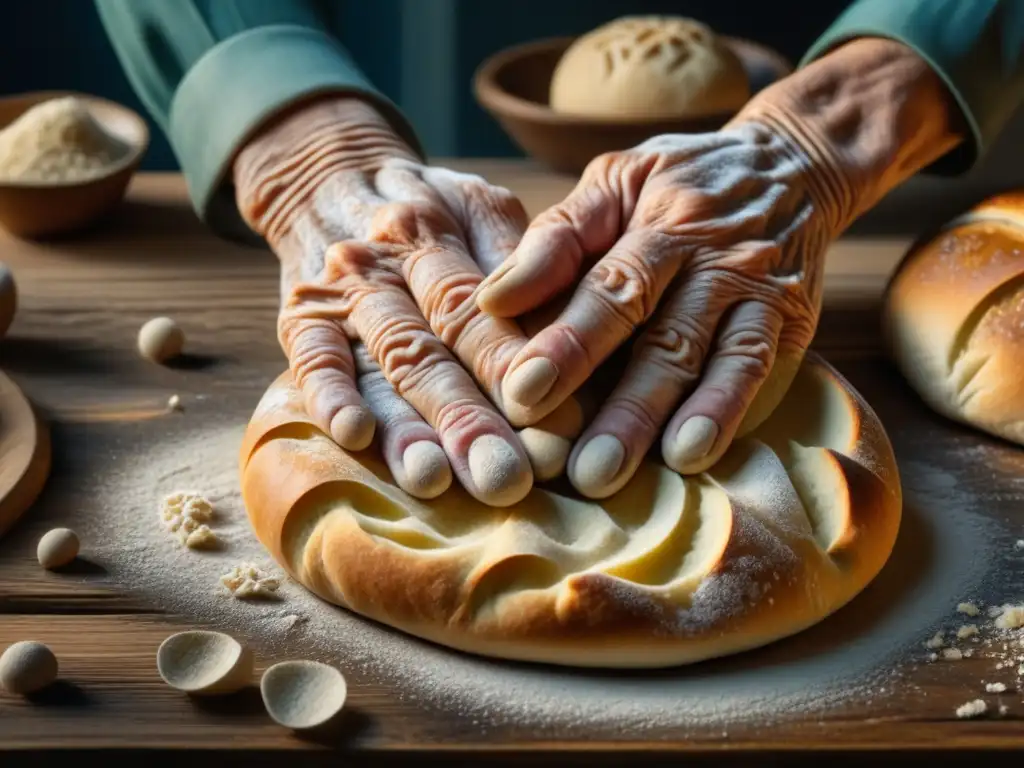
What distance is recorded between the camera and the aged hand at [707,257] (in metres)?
1.23

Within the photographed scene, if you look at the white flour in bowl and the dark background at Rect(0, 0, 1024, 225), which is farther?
the dark background at Rect(0, 0, 1024, 225)

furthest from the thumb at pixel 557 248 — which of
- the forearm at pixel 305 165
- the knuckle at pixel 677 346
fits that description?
the forearm at pixel 305 165

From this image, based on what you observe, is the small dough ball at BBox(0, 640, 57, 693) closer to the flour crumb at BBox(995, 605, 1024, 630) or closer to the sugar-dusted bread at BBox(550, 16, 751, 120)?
the flour crumb at BBox(995, 605, 1024, 630)

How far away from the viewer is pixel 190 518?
132cm

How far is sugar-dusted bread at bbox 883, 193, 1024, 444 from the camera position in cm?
146

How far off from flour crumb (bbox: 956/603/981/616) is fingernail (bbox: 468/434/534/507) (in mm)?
452

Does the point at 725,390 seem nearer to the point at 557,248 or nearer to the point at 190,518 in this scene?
the point at 557,248

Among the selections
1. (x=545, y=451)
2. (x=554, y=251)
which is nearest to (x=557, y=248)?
(x=554, y=251)

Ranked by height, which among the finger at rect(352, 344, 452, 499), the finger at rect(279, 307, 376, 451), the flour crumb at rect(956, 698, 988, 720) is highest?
the finger at rect(279, 307, 376, 451)

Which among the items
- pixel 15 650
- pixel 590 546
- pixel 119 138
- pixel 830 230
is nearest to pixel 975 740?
pixel 590 546

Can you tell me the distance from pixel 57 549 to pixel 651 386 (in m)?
0.65

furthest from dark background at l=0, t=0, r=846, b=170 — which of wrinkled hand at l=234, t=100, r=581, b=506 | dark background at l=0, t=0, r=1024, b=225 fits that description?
wrinkled hand at l=234, t=100, r=581, b=506

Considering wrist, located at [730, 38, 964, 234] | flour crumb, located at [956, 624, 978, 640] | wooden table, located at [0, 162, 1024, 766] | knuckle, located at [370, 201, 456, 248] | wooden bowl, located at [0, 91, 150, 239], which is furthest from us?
wooden bowl, located at [0, 91, 150, 239]

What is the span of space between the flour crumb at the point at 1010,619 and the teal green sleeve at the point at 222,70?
3.69ft
